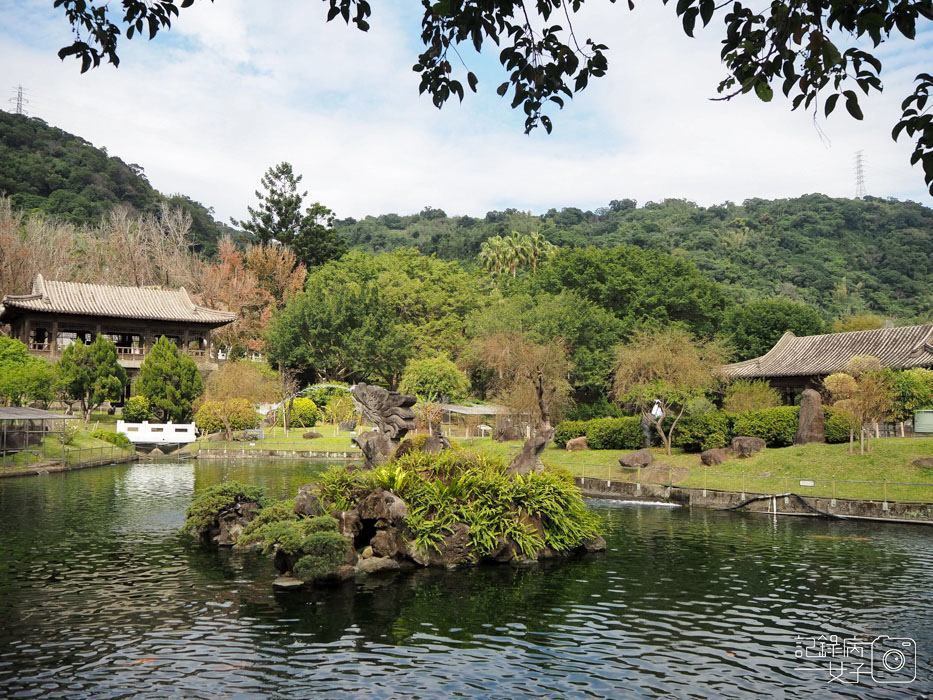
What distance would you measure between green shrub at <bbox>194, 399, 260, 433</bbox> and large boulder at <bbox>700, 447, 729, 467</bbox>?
30.4m

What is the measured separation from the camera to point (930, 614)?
40.1ft

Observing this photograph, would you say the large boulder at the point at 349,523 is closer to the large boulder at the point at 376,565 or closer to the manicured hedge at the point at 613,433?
the large boulder at the point at 376,565

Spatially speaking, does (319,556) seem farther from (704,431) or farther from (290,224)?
(290,224)

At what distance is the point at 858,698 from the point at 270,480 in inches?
1018

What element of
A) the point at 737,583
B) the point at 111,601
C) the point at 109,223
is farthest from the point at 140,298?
the point at 737,583

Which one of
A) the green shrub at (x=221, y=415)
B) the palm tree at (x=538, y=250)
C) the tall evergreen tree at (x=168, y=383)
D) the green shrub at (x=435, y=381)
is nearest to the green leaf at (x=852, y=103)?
the green shrub at (x=221, y=415)

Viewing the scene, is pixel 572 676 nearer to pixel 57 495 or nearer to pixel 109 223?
pixel 57 495

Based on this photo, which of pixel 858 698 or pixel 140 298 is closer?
pixel 858 698

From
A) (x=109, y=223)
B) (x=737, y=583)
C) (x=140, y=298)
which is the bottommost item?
(x=737, y=583)

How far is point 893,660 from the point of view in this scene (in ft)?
33.4

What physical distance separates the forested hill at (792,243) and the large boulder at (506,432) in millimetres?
38450

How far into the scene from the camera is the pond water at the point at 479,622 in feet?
30.6

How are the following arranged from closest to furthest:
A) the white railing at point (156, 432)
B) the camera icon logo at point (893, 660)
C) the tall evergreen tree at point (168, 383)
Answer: the camera icon logo at point (893, 660), the white railing at point (156, 432), the tall evergreen tree at point (168, 383)

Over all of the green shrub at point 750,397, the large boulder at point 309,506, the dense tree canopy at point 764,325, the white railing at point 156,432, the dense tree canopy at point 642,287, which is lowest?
the large boulder at point 309,506
